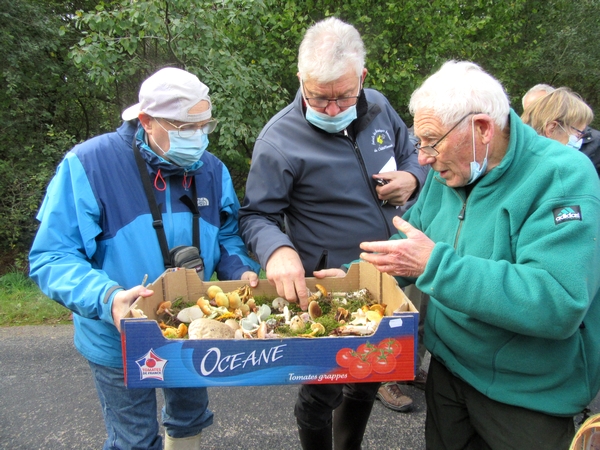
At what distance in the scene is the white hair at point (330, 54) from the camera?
214 cm

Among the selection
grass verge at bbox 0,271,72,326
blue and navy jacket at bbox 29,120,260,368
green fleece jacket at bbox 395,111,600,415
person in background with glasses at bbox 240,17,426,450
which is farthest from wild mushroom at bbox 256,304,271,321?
grass verge at bbox 0,271,72,326

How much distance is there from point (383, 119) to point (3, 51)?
21.3ft

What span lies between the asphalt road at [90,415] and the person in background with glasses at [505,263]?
59.4 inches

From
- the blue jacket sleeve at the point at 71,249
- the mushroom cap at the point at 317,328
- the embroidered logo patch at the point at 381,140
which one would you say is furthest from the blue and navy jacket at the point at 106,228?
the embroidered logo patch at the point at 381,140

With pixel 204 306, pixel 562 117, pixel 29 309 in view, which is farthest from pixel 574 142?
pixel 29 309

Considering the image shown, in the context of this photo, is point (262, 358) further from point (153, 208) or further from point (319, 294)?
point (153, 208)

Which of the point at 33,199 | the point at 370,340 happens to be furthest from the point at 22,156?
the point at 370,340

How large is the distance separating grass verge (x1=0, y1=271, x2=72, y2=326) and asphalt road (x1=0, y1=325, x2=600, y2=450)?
84 cm

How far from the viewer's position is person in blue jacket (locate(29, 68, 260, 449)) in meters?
1.89

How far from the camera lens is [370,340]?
64.0 inches

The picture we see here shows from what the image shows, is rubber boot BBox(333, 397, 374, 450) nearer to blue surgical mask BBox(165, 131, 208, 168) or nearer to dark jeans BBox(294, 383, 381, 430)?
dark jeans BBox(294, 383, 381, 430)

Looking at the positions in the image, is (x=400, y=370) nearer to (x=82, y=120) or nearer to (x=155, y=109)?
(x=155, y=109)

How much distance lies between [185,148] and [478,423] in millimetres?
1614

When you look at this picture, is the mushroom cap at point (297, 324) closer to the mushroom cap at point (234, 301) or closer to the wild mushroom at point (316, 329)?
the wild mushroom at point (316, 329)
